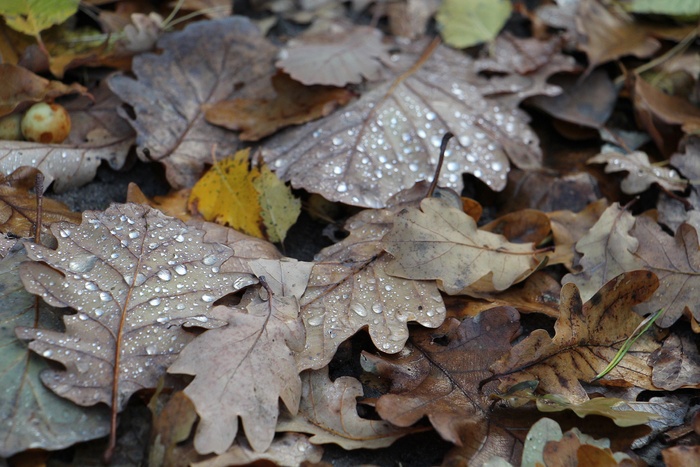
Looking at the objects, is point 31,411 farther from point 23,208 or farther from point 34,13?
point 34,13

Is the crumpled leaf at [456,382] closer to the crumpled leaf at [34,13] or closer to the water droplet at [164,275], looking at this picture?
the water droplet at [164,275]

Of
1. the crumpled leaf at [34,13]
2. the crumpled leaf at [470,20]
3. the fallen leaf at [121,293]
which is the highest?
the crumpled leaf at [34,13]

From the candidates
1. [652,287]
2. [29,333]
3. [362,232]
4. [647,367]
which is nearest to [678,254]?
[652,287]

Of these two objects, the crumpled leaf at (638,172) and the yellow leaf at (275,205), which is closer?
the yellow leaf at (275,205)

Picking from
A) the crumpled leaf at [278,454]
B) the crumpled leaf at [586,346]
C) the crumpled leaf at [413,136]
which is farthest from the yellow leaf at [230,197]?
the crumpled leaf at [586,346]

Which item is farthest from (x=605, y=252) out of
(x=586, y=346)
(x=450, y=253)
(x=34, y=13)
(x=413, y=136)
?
(x=34, y=13)

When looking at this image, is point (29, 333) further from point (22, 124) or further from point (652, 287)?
point (652, 287)
